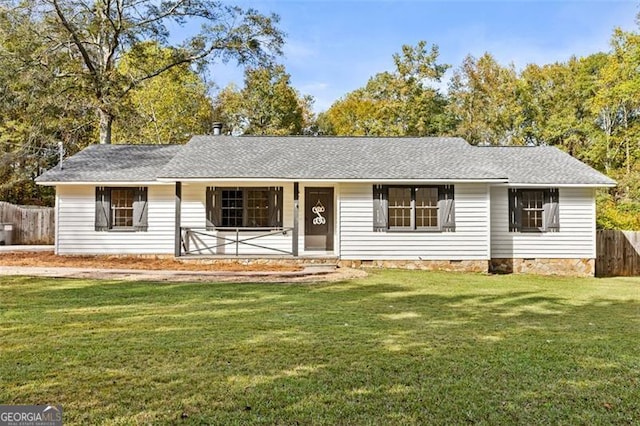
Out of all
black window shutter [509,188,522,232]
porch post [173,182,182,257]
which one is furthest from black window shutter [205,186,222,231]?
black window shutter [509,188,522,232]

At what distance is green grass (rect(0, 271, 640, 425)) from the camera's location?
10.9 ft

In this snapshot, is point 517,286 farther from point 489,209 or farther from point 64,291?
point 64,291

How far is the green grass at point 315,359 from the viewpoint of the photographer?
3316 millimetres

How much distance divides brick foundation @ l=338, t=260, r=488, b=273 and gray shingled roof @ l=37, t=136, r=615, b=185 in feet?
8.16

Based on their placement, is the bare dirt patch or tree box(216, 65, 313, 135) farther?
tree box(216, 65, 313, 135)

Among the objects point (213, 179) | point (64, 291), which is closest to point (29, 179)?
point (213, 179)

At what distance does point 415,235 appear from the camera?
1312cm

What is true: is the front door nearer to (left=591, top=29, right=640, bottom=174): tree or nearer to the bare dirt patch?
the bare dirt patch

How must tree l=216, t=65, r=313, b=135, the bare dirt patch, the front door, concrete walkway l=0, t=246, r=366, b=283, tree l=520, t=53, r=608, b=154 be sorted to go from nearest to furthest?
concrete walkway l=0, t=246, r=366, b=283 < the bare dirt patch < the front door < tree l=520, t=53, r=608, b=154 < tree l=216, t=65, r=313, b=135

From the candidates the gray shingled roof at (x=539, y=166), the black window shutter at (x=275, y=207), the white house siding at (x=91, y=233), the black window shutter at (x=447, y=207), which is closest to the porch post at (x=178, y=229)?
the white house siding at (x=91, y=233)

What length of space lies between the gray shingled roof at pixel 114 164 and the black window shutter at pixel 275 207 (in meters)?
3.65

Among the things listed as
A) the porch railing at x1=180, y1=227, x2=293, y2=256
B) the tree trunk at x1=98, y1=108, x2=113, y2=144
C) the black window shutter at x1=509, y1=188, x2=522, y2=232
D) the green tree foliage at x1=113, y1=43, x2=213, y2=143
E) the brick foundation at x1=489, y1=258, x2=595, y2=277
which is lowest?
the brick foundation at x1=489, y1=258, x2=595, y2=277

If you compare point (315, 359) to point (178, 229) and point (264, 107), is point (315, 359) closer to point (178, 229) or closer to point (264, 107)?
point (178, 229)

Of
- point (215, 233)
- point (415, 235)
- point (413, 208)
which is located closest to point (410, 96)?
point (413, 208)
